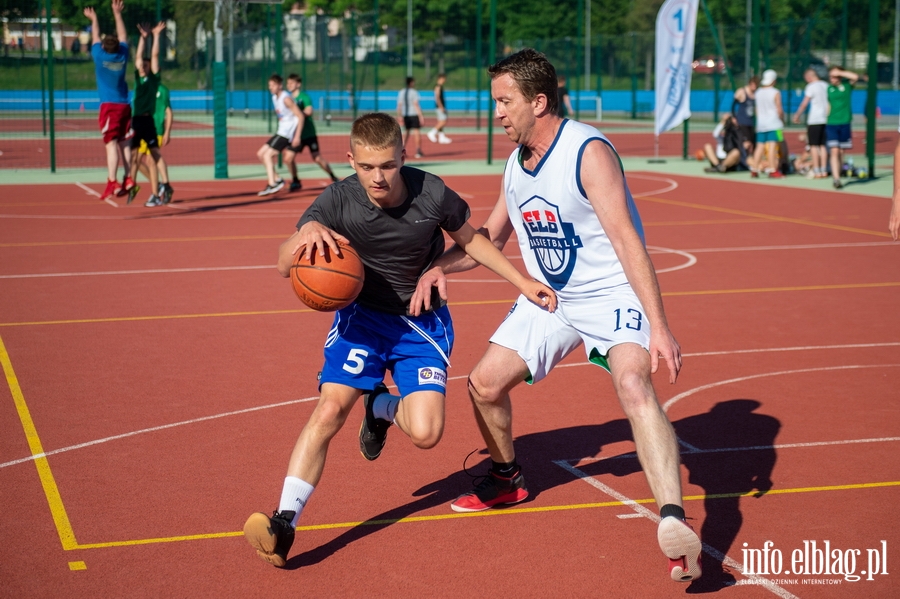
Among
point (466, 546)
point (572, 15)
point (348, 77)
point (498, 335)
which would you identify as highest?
point (572, 15)

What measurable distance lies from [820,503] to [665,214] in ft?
36.7

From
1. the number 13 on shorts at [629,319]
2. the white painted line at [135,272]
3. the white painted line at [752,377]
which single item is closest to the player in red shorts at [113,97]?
the white painted line at [135,272]

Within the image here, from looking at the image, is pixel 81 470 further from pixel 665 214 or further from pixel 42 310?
pixel 665 214

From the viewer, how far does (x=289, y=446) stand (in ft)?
18.2

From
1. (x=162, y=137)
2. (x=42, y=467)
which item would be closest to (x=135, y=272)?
(x=42, y=467)

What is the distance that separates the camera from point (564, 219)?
4441mm

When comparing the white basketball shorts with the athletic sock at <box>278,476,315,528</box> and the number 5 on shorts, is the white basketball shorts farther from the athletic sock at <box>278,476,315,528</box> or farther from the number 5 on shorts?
the athletic sock at <box>278,476,315,528</box>

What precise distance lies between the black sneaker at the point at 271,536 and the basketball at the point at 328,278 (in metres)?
0.86

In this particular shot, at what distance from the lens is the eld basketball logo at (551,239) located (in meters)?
4.48

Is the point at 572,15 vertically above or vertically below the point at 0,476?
above

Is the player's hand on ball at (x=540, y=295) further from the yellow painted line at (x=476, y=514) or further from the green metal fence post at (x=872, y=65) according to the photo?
the green metal fence post at (x=872, y=65)

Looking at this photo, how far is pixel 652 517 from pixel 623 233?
Result: 135 centimetres

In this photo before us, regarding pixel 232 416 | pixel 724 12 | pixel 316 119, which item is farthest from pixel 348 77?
pixel 232 416

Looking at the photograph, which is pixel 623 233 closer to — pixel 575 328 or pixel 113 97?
pixel 575 328
